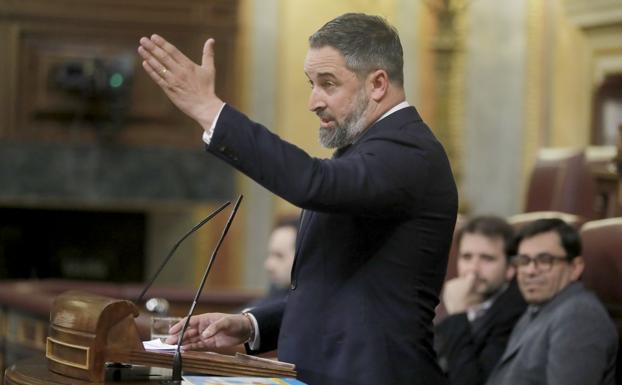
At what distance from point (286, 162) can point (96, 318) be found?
40 centimetres

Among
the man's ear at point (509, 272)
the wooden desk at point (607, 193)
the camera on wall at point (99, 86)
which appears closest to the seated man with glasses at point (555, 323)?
the man's ear at point (509, 272)

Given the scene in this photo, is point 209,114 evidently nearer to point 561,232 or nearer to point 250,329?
point 250,329

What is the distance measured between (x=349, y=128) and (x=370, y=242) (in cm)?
21

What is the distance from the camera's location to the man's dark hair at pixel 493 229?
13.7 feet

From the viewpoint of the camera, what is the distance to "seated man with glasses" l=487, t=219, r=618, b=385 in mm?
3311

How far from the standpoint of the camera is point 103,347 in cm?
212

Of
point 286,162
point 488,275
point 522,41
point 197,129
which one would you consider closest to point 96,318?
point 286,162

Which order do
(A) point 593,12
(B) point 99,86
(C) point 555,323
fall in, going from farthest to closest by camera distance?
(A) point 593,12
(B) point 99,86
(C) point 555,323

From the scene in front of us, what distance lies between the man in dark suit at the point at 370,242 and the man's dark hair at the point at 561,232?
1.27 meters

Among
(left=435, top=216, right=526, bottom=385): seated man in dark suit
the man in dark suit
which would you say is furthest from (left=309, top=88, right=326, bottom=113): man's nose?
(left=435, top=216, right=526, bottom=385): seated man in dark suit

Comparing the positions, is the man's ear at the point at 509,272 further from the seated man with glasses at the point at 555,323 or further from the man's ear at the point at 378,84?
the man's ear at the point at 378,84

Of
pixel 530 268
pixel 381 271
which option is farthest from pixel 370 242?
pixel 530 268

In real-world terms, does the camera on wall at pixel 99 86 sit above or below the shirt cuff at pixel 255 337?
above

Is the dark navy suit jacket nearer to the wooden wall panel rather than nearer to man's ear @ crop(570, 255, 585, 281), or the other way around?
man's ear @ crop(570, 255, 585, 281)
